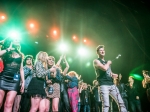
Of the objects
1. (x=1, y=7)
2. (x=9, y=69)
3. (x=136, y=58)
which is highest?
(x=1, y=7)

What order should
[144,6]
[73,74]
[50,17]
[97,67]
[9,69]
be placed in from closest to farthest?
[9,69], [97,67], [73,74], [144,6], [50,17]

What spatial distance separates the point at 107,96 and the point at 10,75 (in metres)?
2.10

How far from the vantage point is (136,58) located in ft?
41.3

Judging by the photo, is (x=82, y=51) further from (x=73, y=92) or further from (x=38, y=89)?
(x=38, y=89)

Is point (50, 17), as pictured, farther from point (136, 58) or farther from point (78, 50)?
point (136, 58)

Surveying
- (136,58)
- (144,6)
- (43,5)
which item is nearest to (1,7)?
(43,5)

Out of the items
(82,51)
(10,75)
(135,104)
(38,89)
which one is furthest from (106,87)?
(82,51)

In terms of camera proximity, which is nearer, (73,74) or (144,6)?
(73,74)

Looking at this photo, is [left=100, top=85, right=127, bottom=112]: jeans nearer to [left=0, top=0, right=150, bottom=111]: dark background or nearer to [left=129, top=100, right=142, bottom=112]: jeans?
[left=129, top=100, right=142, bottom=112]: jeans

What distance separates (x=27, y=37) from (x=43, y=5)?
302cm

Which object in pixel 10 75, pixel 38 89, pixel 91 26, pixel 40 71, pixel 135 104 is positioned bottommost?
pixel 135 104

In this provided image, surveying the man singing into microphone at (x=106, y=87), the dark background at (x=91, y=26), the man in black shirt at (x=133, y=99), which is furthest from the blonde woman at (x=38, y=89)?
the dark background at (x=91, y=26)

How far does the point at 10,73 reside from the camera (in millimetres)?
3080

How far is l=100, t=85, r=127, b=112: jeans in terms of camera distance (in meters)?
3.27
